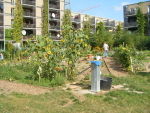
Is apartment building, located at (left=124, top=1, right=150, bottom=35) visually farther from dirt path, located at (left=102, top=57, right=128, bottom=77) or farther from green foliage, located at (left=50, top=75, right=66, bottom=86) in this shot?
green foliage, located at (left=50, top=75, right=66, bottom=86)

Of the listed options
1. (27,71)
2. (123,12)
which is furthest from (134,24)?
(27,71)

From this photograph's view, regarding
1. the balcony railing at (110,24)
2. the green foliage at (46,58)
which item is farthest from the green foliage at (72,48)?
the balcony railing at (110,24)

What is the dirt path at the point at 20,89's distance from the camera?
979cm

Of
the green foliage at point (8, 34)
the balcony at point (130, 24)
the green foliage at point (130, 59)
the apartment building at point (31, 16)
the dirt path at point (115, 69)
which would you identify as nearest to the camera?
the dirt path at point (115, 69)

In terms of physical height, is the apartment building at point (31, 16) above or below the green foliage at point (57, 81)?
above

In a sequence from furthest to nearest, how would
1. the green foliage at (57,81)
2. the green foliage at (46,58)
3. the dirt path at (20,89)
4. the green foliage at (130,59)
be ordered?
the green foliage at (130,59) < the green foliage at (46,58) < the green foliage at (57,81) < the dirt path at (20,89)

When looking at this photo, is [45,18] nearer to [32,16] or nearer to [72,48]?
[32,16]

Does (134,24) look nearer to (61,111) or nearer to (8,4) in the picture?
(8,4)

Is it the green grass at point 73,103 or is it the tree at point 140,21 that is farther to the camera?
the tree at point 140,21

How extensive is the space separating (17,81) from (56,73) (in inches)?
61.7

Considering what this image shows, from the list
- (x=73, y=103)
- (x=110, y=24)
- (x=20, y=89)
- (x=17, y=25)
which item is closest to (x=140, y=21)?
(x=17, y=25)

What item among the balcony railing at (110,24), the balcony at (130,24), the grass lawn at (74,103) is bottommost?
the grass lawn at (74,103)

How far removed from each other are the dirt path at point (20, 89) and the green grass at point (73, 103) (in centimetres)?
45

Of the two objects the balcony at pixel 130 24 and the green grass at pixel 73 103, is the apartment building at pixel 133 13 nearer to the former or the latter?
the balcony at pixel 130 24
